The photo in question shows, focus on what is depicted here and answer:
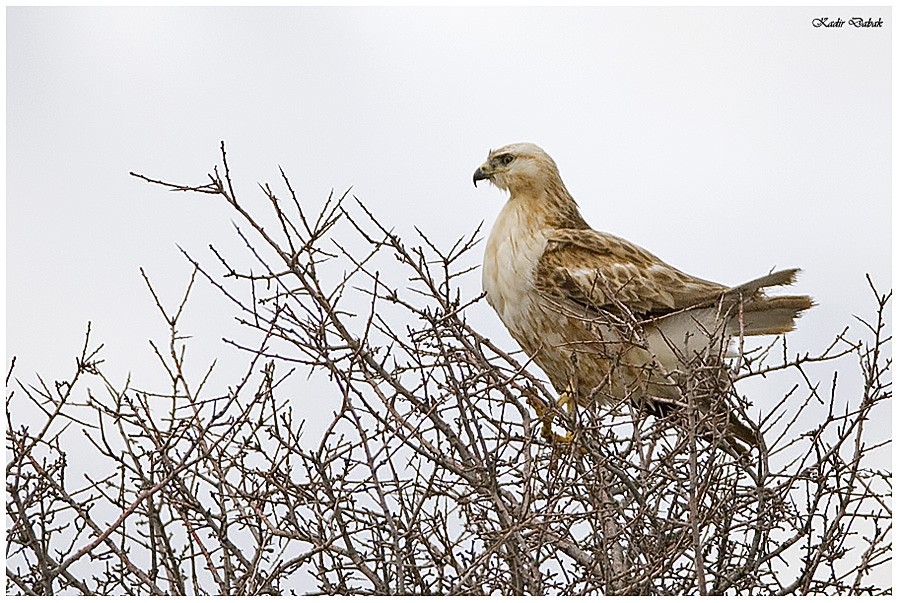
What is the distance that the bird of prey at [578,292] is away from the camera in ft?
11.3

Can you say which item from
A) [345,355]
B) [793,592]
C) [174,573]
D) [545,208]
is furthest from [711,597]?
[545,208]

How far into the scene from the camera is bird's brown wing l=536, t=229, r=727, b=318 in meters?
3.56

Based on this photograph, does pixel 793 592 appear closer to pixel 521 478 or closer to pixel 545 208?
pixel 521 478

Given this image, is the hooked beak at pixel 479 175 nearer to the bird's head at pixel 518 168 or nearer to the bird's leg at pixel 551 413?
the bird's head at pixel 518 168

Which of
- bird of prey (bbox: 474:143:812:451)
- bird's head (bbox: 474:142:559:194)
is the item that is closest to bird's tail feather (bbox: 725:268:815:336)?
bird of prey (bbox: 474:143:812:451)

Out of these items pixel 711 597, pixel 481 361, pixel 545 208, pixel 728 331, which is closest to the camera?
pixel 711 597

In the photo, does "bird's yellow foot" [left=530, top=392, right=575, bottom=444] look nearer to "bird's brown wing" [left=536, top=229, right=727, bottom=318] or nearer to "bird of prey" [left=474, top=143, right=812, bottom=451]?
"bird of prey" [left=474, top=143, right=812, bottom=451]

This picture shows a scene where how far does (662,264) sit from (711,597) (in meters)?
1.50

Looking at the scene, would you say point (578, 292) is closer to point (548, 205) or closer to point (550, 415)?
point (548, 205)

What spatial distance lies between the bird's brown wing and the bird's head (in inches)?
9.7

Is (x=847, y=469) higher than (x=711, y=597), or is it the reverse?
(x=847, y=469)

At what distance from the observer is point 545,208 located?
3.89 metres

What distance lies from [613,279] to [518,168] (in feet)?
1.85

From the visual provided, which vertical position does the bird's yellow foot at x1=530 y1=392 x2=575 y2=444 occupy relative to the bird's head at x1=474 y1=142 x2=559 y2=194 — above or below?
below
